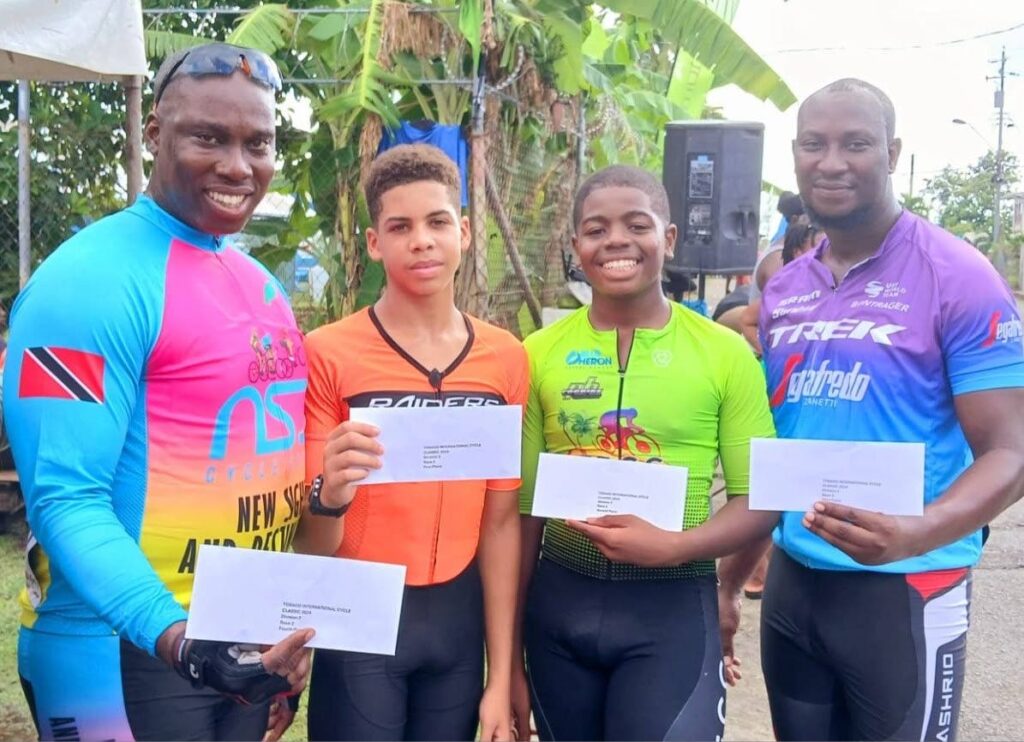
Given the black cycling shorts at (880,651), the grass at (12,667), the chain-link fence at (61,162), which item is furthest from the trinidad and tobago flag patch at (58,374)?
the chain-link fence at (61,162)

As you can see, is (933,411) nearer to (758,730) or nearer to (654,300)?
(654,300)

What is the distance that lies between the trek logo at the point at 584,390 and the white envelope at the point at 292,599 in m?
0.82

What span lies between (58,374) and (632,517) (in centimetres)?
133

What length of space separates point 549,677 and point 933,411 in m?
1.22

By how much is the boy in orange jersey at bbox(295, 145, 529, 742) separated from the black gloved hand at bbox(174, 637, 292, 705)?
543mm

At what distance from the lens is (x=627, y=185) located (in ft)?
8.87

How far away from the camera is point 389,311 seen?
102 inches

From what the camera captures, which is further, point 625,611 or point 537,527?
point 537,527

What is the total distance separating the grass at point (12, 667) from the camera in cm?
422

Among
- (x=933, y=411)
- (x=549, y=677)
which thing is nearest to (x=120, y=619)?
(x=549, y=677)

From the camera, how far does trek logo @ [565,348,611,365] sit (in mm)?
2664

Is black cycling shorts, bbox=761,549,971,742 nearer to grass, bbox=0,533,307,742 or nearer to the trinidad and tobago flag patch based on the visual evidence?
the trinidad and tobago flag patch

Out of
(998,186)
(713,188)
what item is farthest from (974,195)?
(713,188)

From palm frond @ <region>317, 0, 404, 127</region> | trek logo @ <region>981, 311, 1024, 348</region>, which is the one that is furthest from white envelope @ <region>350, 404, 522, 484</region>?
palm frond @ <region>317, 0, 404, 127</region>
